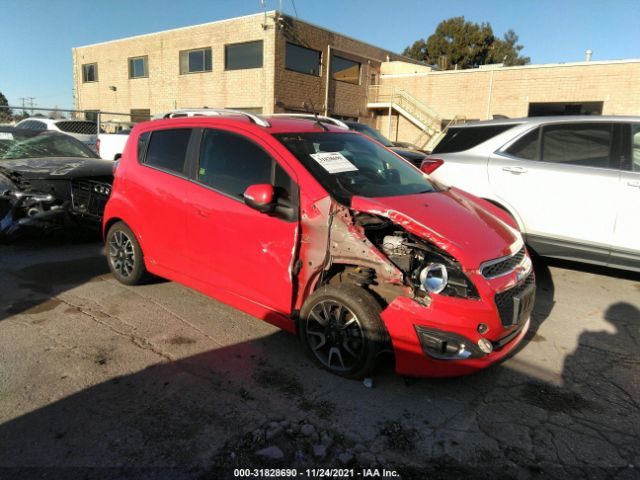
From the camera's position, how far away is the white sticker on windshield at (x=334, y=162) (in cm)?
361

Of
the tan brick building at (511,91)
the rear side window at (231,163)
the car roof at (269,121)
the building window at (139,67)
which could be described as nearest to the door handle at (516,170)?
the car roof at (269,121)

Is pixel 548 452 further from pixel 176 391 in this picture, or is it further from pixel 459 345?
pixel 176 391

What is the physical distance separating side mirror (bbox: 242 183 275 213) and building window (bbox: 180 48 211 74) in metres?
22.2

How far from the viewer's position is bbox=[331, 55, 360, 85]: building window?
24.1 m

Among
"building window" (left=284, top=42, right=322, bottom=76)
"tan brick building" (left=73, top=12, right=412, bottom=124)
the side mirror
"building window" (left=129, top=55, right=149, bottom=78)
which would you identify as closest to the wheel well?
the side mirror

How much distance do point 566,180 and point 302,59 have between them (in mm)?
19389

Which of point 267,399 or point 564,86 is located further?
point 564,86

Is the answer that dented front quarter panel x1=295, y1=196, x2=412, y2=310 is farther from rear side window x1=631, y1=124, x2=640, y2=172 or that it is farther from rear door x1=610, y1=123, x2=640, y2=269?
rear side window x1=631, y1=124, x2=640, y2=172

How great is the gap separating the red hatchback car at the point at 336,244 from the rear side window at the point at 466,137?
1.77 metres

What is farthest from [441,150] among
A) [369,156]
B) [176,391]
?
[176,391]

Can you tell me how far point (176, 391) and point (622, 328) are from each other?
12.8 feet

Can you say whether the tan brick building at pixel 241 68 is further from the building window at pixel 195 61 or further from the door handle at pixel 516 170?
the door handle at pixel 516 170

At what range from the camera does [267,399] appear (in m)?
3.01

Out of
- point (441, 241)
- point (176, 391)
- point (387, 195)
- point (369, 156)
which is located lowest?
point (176, 391)
